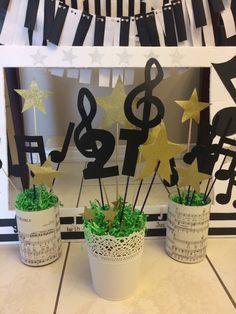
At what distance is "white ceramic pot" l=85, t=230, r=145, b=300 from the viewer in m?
0.61

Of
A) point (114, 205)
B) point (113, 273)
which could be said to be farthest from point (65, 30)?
point (113, 273)

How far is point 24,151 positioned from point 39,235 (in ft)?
0.63

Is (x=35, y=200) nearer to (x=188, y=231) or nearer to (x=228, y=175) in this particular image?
(x=188, y=231)

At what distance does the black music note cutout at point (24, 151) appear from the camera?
758mm

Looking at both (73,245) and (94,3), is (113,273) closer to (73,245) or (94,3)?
(73,245)

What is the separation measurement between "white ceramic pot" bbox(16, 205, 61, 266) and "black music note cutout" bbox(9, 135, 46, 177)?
11 cm

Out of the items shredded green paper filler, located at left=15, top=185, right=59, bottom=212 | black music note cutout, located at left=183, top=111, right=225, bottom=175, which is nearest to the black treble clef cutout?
black music note cutout, located at left=183, top=111, right=225, bottom=175

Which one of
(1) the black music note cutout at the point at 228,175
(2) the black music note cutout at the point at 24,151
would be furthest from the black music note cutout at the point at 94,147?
(1) the black music note cutout at the point at 228,175

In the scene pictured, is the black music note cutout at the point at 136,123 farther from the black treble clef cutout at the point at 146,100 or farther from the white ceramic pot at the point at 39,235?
the white ceramic pot at the point at 39,235

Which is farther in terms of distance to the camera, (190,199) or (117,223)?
(190,199)

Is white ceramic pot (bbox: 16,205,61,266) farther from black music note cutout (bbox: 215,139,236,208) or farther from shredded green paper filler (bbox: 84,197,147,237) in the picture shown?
black music note cutout (bbox: 215,139,236,208)

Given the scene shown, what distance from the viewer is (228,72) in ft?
2.63

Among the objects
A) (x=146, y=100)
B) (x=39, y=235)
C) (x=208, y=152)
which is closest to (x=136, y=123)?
(x=146, y=100)

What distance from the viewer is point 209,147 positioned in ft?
2.55
